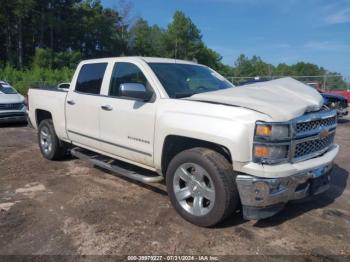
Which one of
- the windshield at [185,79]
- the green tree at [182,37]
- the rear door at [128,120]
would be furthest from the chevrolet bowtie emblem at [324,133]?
the green tree at [182,37]

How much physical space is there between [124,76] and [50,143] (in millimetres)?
2448

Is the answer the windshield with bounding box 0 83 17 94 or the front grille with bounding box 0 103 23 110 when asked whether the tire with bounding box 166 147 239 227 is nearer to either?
the front grille with bounding box 0 103 23 110

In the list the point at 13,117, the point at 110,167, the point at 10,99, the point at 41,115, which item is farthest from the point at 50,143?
the point at 10,99

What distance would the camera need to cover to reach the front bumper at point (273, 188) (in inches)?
138

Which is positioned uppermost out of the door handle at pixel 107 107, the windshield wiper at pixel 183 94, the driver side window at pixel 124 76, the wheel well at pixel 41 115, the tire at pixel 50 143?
the driver side window at pixel 124 76

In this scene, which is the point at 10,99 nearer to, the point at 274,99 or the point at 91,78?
the point at 91,78

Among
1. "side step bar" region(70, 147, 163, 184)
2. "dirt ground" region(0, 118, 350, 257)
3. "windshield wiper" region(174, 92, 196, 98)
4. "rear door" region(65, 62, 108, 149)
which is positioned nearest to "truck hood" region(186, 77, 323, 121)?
"windshield wiper" region(174, 92, 196, 98)

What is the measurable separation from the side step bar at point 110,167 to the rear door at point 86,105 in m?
0.19

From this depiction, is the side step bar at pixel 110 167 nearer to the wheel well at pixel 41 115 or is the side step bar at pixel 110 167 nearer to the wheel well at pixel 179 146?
the wheel well at pixel 179 146

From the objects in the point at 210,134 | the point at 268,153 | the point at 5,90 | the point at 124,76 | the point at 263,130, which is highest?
the point at 124,76

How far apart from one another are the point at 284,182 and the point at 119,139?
229 cm

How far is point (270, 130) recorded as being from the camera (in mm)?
3480

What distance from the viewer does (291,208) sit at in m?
4.54

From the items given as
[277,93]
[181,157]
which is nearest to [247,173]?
[181,157]
